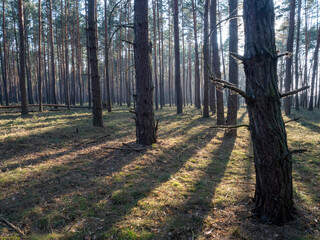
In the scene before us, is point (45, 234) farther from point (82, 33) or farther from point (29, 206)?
point (82, 33)

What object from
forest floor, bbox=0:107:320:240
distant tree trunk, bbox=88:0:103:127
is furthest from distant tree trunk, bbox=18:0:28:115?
forest floor, bbox=0:107:320:240

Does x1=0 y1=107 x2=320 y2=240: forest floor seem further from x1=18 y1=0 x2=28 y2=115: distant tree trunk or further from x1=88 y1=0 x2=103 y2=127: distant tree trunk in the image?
x1=18 y1=0 x2=28 y2=115: distant tree trunk

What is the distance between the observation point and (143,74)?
6.87m

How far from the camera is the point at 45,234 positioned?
2936 millimetres

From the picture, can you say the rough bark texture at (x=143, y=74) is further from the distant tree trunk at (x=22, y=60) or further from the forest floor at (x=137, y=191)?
the distant tree trunk at (x=22, y=60)

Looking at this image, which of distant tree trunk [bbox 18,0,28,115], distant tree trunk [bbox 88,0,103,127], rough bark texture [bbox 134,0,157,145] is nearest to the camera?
rough bark texture [bbox 134,0,157,145]

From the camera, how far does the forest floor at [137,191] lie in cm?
306

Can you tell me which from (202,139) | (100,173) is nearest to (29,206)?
(100,173)

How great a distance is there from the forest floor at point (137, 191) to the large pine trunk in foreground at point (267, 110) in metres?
0.47

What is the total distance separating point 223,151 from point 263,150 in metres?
4.49

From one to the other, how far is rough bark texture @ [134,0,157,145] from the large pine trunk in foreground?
13.7 ft

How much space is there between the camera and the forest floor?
10.0 ft

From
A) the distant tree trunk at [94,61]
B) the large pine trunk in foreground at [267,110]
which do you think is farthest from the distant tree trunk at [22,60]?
the large pine trunk in foreground at [267,110]

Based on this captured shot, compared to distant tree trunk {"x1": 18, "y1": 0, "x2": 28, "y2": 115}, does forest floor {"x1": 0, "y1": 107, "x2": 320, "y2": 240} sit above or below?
below
